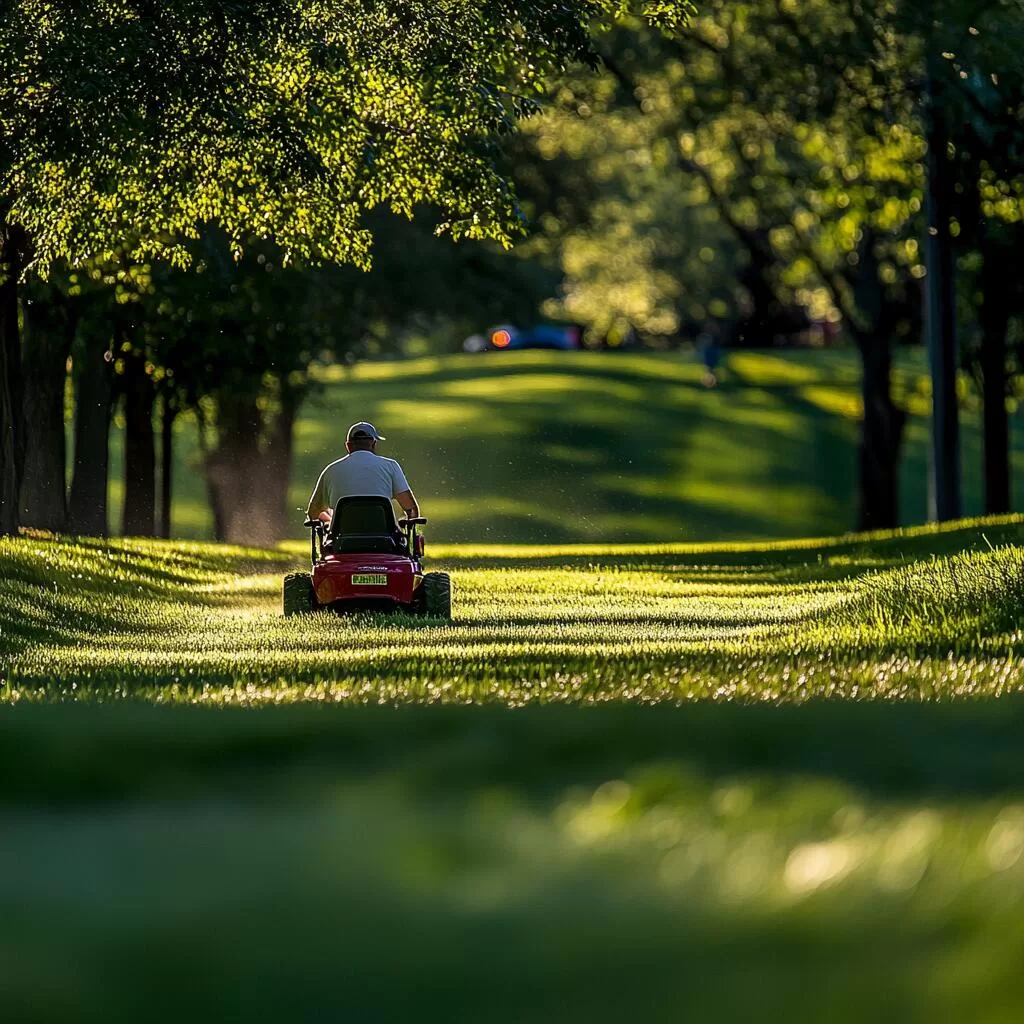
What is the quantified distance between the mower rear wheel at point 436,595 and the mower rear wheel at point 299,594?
1.09m

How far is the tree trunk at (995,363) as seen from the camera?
34562 mm

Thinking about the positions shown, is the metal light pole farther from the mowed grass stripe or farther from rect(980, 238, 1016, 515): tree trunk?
rect(980, 238, 1016, 515): tree trunk

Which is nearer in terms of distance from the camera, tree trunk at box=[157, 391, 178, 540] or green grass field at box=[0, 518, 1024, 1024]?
green grass field at box=[0, 518, 1024, 1024]

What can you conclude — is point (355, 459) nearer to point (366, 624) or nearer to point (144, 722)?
point (366, 624)

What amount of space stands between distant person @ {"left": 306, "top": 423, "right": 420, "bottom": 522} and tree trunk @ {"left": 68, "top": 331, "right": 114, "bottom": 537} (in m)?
16.3

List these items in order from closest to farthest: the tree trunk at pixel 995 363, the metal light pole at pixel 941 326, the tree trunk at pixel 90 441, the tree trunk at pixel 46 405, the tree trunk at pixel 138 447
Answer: the tree trunk at pixel 46 405 < the metal light pole at pixel 941 326 < the tree trunk at pixel 90 441 < the tree trunk at pixel 995 363 < the tree trunk at pixel 138 447

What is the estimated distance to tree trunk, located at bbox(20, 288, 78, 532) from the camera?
28.1 metres

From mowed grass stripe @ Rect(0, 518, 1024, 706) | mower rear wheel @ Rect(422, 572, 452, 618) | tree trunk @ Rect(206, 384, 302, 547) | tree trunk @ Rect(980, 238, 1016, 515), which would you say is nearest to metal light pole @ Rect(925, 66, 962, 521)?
mowed grass stripe @ Rect(0, 518, 1024, 706)

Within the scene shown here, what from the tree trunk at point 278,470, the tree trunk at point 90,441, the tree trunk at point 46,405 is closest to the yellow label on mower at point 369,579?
the tree trunk at point 46,405

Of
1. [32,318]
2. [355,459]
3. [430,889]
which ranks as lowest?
[430,889]

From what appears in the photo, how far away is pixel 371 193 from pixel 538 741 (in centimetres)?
1279

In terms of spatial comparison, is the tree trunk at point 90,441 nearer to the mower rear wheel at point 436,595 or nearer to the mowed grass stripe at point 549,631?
the mowed grass stripe at point 549,631

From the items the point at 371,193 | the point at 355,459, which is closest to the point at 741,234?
the point at 371,193

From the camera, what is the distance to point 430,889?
5449mm
